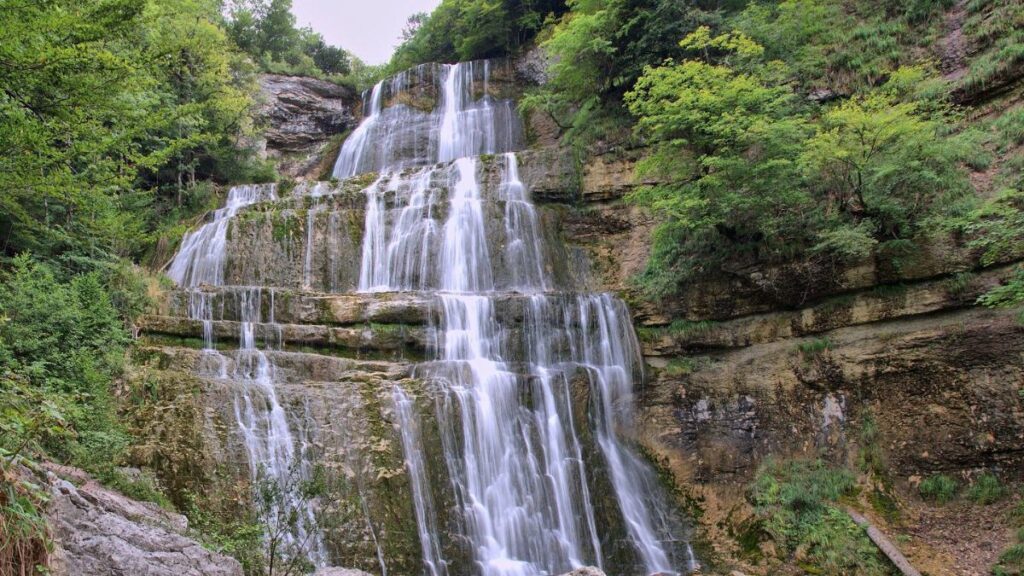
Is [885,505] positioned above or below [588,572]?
below

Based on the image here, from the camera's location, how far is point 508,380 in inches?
441

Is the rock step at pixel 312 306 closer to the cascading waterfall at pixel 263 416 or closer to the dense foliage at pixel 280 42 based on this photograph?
the cascading waterfall at pixel 263 416

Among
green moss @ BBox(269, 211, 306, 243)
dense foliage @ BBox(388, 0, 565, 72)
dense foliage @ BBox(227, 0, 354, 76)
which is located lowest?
green moss @ BBox(269, 211, 306, 243)

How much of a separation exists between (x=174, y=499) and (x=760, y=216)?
11717mm

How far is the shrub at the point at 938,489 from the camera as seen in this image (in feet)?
30.9

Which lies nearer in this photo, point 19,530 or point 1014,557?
point 19,530

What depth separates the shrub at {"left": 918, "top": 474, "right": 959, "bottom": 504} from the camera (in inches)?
371

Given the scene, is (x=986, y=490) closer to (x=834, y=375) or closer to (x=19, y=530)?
(x=834, y=375)

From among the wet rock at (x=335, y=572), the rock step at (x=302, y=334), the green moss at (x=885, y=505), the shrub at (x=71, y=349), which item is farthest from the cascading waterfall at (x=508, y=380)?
the shrub at (x=71, y=349)

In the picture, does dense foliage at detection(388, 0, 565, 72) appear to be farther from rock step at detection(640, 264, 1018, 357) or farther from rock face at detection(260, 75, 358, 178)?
rock step at detection(640, 264, 1018, 357)

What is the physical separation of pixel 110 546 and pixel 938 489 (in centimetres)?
1178

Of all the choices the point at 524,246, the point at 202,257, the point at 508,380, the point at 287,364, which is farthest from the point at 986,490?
the point at 202,257

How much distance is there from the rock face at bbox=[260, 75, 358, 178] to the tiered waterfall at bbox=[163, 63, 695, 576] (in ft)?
22.1

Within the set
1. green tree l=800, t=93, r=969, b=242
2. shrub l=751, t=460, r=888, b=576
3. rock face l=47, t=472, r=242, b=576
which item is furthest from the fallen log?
rock face l=47, t=472, r=242, b=576
